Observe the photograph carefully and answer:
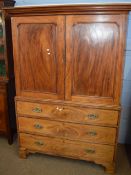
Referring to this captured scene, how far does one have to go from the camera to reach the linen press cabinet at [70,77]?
1.63m

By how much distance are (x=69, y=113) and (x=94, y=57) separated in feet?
2.03

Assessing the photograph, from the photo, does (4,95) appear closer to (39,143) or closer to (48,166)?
(39,143)

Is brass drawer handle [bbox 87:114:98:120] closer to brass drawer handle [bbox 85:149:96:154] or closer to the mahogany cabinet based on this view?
brass drawer handle [bbox 85:149:96:154]

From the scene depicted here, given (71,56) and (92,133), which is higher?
(71,56)

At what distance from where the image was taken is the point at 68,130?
1.96 meters

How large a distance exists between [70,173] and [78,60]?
1.21 meters

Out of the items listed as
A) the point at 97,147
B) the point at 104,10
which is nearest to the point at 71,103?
the point at 97,147

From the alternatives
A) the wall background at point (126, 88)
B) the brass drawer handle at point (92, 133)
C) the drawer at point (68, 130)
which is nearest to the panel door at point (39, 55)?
the drawer at point (68, 130)

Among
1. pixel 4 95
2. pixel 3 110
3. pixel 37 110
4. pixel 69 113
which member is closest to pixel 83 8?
pixel 69 113

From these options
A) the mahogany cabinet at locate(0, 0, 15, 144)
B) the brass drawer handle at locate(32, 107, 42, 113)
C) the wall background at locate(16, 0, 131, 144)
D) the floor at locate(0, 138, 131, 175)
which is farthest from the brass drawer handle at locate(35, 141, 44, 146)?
the wall background at locate(16, 0, 131, 144)

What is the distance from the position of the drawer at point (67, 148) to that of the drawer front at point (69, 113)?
27 centimetres

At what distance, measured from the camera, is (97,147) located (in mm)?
1943

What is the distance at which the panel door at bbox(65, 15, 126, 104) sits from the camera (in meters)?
1.60

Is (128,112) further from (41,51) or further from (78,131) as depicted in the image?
(41,51)
